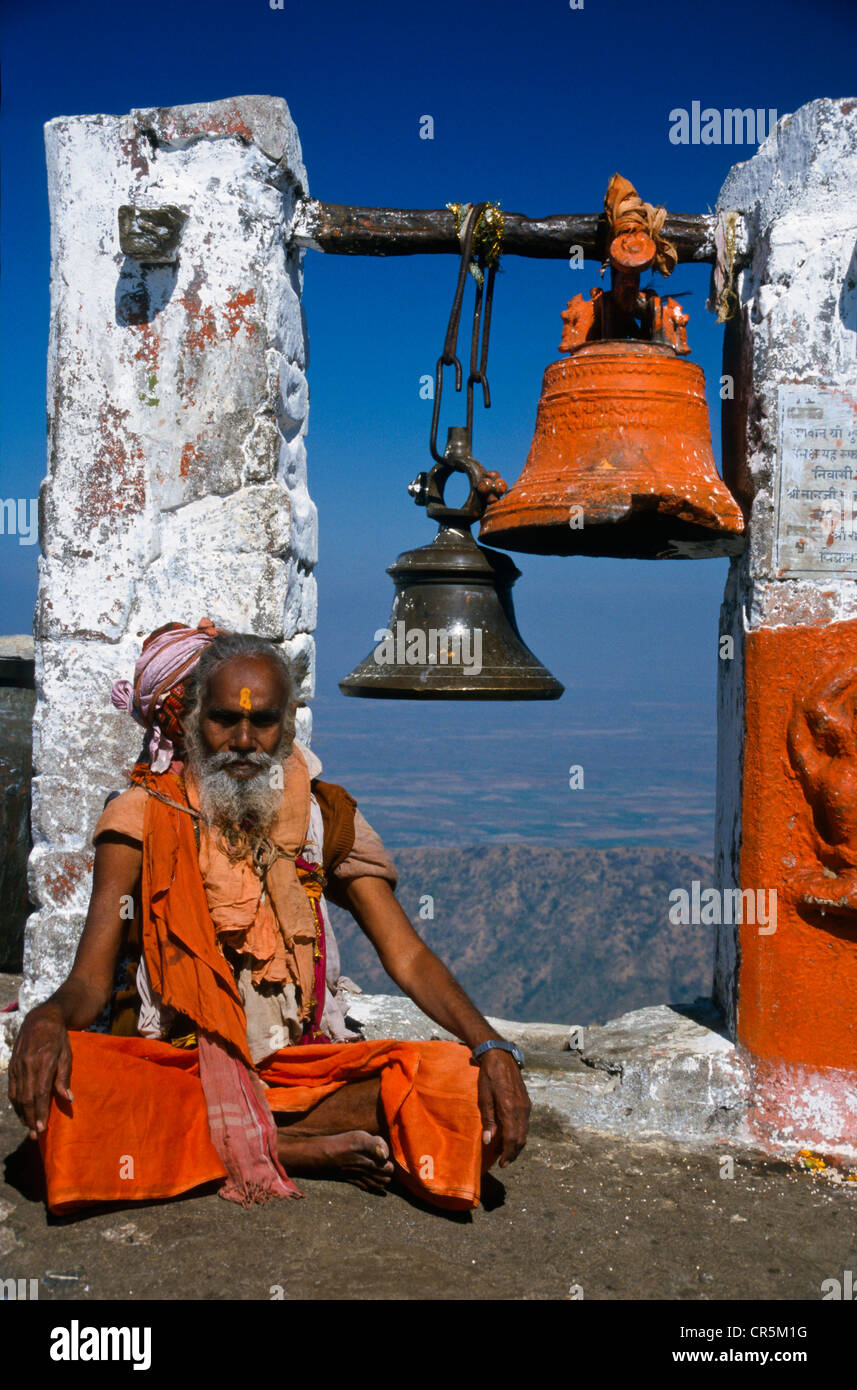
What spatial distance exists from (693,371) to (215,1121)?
6.76 ft

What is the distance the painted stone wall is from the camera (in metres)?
2.95

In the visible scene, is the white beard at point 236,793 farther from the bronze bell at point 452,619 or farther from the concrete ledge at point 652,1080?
the concrete ledge at point 652,1080

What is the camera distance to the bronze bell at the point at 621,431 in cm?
267

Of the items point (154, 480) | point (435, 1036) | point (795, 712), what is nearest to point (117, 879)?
point (154, 480)

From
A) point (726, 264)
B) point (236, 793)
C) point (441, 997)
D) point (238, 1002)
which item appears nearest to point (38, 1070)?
point (238, 1002)

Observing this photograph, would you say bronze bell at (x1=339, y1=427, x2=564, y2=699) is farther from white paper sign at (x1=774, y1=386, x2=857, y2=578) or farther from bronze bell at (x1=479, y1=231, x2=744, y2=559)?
white paper sign at (x1=774, y1=386, x2=857, y2=578)

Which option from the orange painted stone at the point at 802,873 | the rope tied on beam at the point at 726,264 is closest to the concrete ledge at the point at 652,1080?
the orange painted stone at the point at 802,873

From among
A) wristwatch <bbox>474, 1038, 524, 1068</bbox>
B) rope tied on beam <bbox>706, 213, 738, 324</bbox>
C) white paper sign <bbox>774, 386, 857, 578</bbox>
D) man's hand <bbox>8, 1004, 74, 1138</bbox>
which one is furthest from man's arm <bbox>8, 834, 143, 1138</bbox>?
rope tied on beam <bbox>706, 213, 738, 324</bbox>

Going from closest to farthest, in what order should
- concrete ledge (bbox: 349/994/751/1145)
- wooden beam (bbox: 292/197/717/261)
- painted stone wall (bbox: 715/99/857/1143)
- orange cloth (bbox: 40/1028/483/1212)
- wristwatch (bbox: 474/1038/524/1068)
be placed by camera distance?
1. orange cloth (bbox: 40/1028/483/1212)
2. wristwatch (bbox: 474/1038/524/1068)
3. painted stone wall (bbox: 715/99/857/1143)
4. concrete ledge (bbox: 349/994/751/1145)
5. wooden beam (bbox: 292/197/717/261)

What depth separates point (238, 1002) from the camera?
8.34 ft

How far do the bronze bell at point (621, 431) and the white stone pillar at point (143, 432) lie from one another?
0.79m

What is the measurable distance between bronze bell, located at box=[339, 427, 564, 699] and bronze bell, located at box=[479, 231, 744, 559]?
9cm

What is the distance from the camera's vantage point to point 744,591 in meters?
3.10
